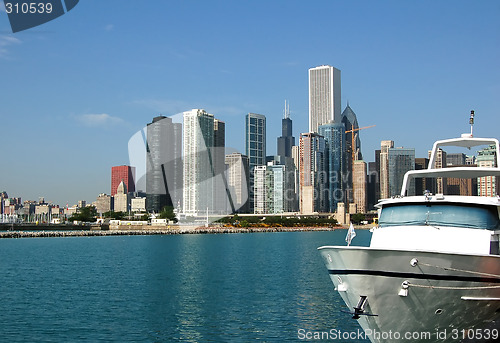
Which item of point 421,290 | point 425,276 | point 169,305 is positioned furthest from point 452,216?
point 169,305

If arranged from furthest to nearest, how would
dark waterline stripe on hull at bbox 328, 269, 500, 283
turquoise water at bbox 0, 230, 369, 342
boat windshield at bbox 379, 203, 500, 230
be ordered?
turquoise water at bbox 0, 230, 369, 342
boat windshield at bbox 379, 203, 500, 230
dark waterline stripe on hull at bbox 328, 269, 500, 283

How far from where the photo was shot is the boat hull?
17500 mm

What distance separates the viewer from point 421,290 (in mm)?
17625

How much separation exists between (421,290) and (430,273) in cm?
65

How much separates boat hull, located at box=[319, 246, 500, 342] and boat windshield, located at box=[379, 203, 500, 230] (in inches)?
72.5

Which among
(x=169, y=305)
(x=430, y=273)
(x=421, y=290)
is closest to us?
(x=430, y=273)

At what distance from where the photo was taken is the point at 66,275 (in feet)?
194

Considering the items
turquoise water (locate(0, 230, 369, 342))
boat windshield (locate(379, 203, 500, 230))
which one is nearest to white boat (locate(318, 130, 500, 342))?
boat windshield (locate(379, 203, 500, 230))

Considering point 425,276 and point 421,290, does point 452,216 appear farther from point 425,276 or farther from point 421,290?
point 421,290

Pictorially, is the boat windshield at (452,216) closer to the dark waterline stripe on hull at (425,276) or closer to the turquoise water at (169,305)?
the dark waterline stripe on hull at (425,276)

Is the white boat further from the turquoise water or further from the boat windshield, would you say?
the turquoise water

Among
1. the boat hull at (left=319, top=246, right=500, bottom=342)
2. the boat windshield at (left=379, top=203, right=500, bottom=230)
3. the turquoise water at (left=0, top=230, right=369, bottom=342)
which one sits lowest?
the turquoise water at (left=0, top=230, right=369, bottom=342)

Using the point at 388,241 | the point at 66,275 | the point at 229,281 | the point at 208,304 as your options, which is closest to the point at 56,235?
the point at 66,275

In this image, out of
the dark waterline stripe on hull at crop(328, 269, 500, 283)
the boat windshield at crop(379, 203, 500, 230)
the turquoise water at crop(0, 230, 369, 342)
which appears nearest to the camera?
the dark waterline stripe on hull at crop(328, 269, 500, 283)
